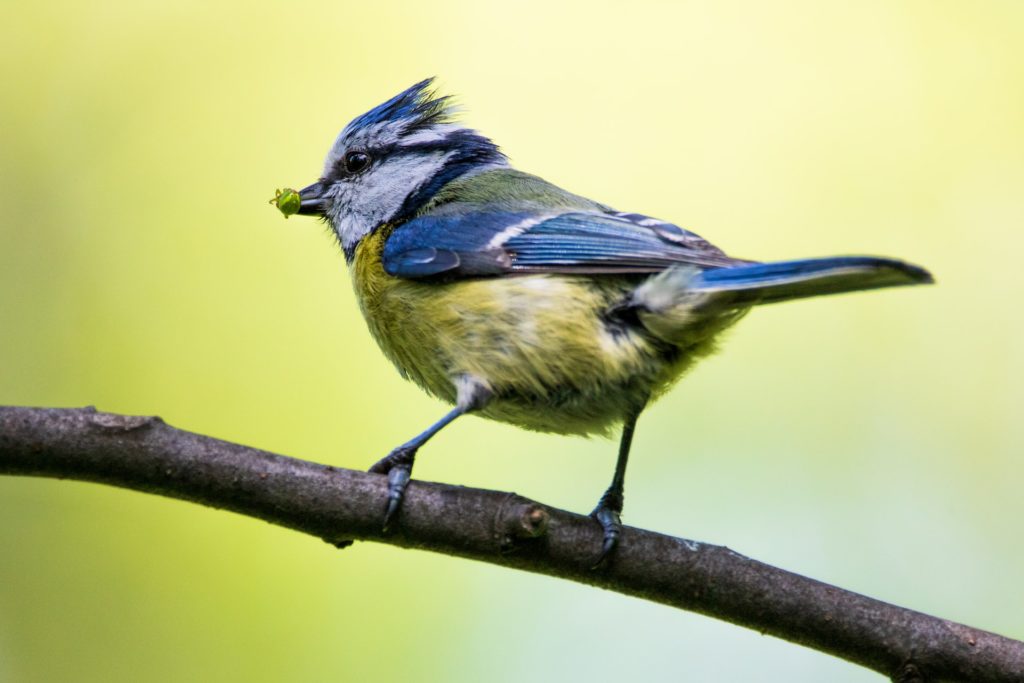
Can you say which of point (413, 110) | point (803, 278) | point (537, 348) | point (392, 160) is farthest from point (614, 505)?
point (413, 110)

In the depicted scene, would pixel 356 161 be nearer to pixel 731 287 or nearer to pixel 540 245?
pixel 540 245

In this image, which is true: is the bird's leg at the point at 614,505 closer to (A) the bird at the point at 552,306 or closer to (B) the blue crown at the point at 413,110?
(A) the bird at the point at 552,306

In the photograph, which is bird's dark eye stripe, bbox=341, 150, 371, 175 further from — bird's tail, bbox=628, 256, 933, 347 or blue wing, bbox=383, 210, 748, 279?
bird's tail, bbox=628, 256, 933, 347

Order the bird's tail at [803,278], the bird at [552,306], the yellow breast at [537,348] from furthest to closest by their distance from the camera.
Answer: the yellow breast at [537,348]
the bird at [552,306]
the bird's tail at [803,278]

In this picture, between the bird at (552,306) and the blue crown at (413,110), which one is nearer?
the bird at (552,306)

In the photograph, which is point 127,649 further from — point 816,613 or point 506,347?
point 816,613

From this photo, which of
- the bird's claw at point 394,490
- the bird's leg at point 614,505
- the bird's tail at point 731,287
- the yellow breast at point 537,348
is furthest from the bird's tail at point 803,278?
the bird's claw at point 394,490
